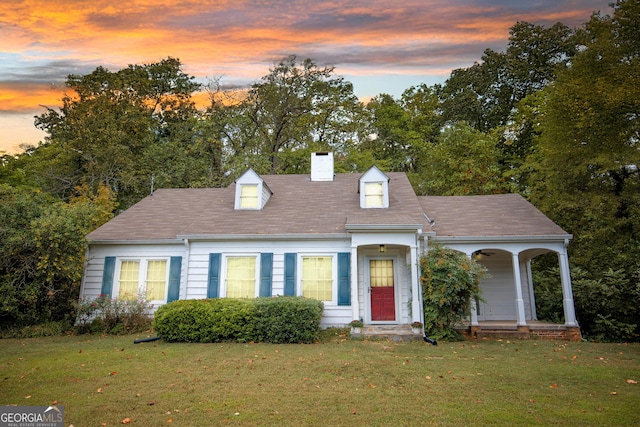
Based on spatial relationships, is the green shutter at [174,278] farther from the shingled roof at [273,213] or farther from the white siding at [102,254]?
the shingled roof at [273,213]

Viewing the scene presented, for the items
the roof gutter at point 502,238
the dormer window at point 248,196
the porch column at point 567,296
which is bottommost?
the porch column at point 567,296

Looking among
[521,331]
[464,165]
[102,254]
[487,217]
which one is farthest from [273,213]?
[464,165]

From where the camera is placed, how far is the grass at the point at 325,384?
195 inches

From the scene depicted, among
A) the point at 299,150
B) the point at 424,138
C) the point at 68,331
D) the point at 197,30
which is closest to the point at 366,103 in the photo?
the point at 424,138

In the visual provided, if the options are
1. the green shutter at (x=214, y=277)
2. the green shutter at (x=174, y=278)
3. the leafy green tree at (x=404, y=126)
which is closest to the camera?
the green shutter at (x=214, y=277)

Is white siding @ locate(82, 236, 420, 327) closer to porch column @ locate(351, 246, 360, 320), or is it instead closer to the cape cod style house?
the cape cod style house

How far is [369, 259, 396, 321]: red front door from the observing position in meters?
12.8

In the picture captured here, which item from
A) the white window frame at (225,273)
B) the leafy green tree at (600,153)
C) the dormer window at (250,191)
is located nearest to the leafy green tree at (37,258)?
the white window frame at (225,273)

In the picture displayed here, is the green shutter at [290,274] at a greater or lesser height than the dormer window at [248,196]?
lesser

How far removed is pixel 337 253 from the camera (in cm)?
1295

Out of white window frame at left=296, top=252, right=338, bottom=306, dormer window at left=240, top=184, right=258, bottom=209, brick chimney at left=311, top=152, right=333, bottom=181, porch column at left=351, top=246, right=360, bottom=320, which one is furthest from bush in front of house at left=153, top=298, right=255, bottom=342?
brick chimney at left=311, top=152, right=333, bottom=181

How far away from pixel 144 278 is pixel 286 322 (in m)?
6.39

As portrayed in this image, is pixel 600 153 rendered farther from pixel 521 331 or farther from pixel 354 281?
pixel 354 281

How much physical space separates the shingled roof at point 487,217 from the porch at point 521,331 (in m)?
2.95
